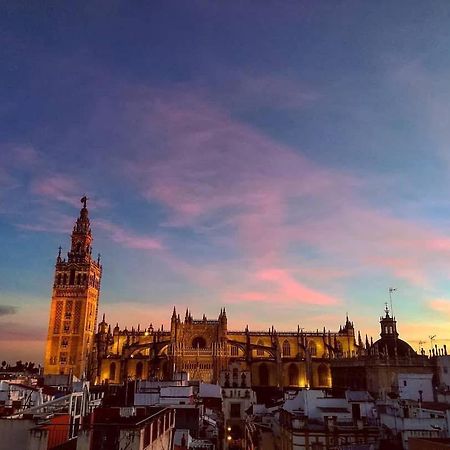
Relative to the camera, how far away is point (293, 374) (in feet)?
315

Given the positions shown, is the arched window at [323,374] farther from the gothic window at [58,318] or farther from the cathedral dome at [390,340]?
the gothic window at [58,318]

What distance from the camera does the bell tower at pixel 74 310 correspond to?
10069 cm

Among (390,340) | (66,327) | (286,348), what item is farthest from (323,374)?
(66,327)

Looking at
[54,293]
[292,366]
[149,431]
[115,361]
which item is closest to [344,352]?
[292,366]

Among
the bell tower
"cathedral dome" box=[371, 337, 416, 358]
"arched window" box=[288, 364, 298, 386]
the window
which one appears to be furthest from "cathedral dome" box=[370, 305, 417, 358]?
the bell tower

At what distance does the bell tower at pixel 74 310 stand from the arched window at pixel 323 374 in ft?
148

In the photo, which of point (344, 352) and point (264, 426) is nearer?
point (264, 426)

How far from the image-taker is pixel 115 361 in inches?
3831

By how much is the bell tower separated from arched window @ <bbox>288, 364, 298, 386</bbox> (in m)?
39.5

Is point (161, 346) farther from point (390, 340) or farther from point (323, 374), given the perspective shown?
point (390, 340)

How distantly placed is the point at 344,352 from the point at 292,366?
53.0ft

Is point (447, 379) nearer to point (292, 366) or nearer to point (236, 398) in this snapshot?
point (236, 398)

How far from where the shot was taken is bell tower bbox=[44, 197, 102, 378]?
330 ft

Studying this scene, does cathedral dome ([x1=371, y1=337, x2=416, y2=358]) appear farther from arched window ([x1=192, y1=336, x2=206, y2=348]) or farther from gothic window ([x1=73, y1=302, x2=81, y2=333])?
gothic window ([x1=73, y1=302, x2=81, y2=333])
